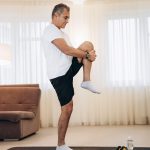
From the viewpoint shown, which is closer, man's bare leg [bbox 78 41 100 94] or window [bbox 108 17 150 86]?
man's bare leg [bbox 78 41 100 94]

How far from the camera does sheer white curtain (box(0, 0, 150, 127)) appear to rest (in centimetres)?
661

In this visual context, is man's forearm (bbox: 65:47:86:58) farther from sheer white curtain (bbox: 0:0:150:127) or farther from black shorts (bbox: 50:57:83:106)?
sheer white curtain (bbox: 0:0:150:127)

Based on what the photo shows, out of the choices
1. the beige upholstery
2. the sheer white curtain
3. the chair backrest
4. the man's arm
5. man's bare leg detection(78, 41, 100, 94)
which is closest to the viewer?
the man's arm

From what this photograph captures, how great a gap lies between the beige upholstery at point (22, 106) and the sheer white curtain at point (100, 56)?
135cm

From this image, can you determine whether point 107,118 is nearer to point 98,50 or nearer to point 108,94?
point 108,94

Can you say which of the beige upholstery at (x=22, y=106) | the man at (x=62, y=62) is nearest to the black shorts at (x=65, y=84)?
the man at (x=62, y=62)

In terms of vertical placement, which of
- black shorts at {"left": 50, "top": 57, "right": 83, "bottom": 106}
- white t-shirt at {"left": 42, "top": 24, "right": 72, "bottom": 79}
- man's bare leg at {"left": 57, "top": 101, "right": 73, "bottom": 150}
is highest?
white t-shirt at {"left": 42, "top": 24, "right": 72, "bottom": 79}

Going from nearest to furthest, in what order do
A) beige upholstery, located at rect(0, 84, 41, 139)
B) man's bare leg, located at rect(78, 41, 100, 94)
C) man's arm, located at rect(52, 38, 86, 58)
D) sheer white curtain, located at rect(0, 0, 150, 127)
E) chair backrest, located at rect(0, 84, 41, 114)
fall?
1. man's arm, located at rect(52, 38, 86, 58)
2. man's bare leg, located at rect(78, 41, 100, 94)
3. beige upholstery, located at rect(0, 84, 41, 139)
4. chair backrest, located at rect(0, 84, 41, 114)
5. sheer white curtain, located at rect(0, 0, 150, 127)

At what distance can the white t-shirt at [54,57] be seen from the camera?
10.6ft

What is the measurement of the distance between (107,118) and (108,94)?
0.49m

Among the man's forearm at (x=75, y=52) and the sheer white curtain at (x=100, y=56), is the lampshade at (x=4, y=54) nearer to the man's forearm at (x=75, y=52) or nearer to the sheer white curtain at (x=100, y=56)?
the sheer white curtain at (x=100, y=56)

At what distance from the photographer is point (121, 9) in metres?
6.73

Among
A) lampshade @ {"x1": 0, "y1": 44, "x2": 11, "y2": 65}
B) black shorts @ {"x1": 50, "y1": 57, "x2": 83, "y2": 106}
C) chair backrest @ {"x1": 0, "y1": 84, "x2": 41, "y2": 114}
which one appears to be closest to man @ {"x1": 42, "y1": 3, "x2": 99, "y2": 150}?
black shorts @ {"x1": 50, "y1": 57, "x2": 83, "y2": 106}

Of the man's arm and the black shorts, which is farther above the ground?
the man's arm
